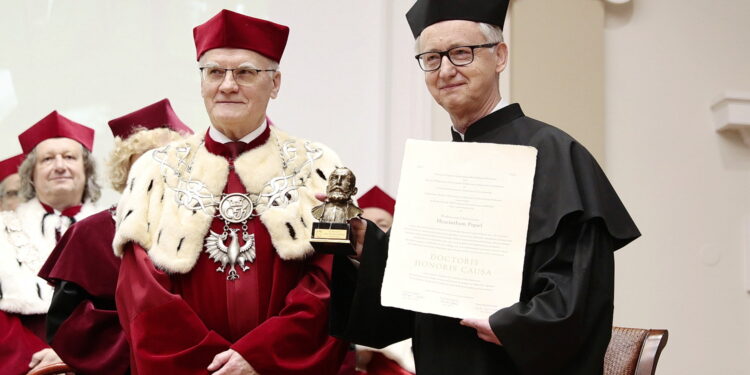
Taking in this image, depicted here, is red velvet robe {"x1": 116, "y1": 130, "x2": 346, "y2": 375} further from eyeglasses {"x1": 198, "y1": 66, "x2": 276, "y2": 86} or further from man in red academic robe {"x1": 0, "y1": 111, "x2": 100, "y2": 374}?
man in red academic robe {"x1": 0, "y1": 111, "x2": 100, "y2": 374}

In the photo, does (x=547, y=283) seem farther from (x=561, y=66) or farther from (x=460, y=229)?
(x=561, y=66)

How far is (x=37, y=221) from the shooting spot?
4777mm

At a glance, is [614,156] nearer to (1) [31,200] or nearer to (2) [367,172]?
(2) [367,172]

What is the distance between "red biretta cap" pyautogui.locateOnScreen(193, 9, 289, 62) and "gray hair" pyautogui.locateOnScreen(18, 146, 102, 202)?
207 centimetres

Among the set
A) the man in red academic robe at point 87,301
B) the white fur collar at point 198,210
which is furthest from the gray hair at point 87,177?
the white fur collar at point 198,210

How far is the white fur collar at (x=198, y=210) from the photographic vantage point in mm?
3055

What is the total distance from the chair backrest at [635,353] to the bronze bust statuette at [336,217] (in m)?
1.12

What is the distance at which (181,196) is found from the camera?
3.16 m

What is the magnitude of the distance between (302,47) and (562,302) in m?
4.08

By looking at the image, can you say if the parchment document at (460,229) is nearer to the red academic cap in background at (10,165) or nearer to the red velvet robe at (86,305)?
the red velvet robe at (86,305)

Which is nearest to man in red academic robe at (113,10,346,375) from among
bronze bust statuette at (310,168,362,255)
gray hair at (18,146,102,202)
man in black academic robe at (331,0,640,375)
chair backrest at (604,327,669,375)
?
man in black academic robe at (331,0,640,375)

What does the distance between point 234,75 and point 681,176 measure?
12.8ft

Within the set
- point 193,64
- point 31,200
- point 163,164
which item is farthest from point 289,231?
point 193,64

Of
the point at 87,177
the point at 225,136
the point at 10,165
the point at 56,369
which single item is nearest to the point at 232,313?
the point at 225,136
